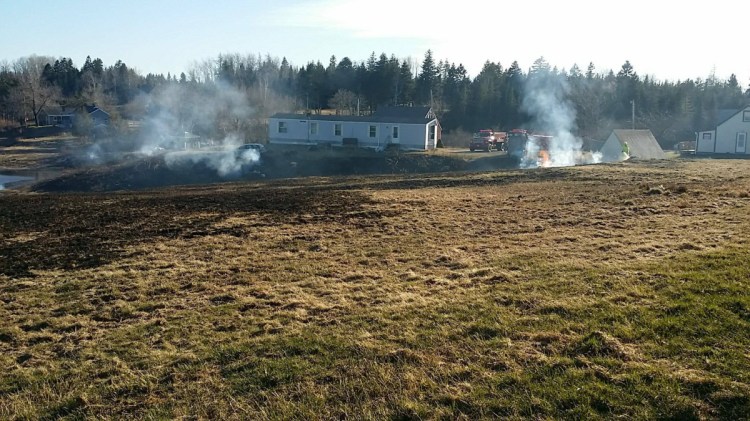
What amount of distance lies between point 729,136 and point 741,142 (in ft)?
3.53

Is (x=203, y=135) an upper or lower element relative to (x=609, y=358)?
upper

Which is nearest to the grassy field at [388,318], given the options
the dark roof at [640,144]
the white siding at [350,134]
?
the dark roof at [640,144]

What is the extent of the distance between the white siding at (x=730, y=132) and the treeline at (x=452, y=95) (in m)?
18.6

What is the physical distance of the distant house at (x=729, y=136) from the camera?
45.7 m

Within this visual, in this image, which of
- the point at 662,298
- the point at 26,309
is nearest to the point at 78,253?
the point at 26,309

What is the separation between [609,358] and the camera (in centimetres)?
568

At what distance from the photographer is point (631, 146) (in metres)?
44.0

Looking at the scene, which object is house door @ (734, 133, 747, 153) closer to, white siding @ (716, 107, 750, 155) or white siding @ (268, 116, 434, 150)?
white siding @ (716, 107, 750, 155)

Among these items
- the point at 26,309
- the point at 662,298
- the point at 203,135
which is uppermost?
the point at 203,135

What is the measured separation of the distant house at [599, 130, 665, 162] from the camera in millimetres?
43969

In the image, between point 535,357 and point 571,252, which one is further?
point 571,252

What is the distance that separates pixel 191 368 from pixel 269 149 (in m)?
43.9

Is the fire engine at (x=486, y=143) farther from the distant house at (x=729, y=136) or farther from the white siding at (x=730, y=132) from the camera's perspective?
the white siding at (x=730, y=132)

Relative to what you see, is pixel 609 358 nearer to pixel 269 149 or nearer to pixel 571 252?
pixel 571 252
